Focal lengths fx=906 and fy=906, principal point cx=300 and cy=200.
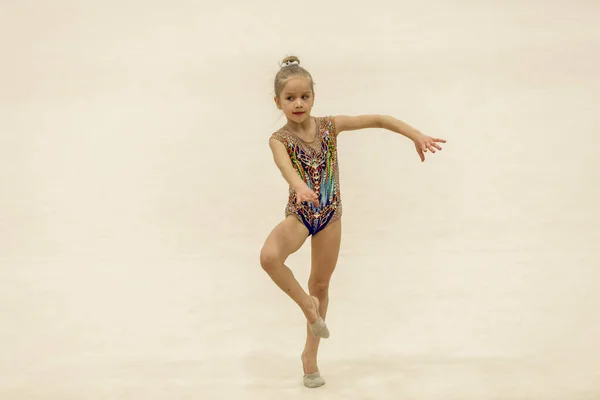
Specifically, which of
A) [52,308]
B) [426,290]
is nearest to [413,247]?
[426,290]

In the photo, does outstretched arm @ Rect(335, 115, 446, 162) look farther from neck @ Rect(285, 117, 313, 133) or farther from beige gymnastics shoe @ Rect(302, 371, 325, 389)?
beige gymnastics shoe @ Rect(302, 371, 325, 389)

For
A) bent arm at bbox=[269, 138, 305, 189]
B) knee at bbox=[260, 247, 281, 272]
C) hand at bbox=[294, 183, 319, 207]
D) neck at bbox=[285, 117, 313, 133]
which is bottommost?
knee at bbox=[260, 247, 281, 272]

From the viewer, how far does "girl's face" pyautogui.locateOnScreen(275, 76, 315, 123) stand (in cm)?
376

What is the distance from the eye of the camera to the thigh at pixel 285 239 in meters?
3.66

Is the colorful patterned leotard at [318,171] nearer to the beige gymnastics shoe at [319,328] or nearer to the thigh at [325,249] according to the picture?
the thigh at [325,249]

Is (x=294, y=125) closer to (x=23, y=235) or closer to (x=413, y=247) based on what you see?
(x=413, y=247)

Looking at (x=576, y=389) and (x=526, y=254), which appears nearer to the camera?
(x=576, y=389)

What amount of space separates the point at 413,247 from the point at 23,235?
101 inches

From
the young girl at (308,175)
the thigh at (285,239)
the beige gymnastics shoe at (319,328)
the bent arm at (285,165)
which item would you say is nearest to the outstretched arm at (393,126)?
the young girl at (308,175)

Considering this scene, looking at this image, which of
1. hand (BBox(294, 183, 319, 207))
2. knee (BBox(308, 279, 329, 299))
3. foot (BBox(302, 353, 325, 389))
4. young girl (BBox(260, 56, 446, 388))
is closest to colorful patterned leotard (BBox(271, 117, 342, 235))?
young girl (BBox(260, 56, 446, 388))

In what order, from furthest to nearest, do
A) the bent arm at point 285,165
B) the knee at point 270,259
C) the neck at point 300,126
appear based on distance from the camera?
the neck at point 300,126, the knee at point 270,259, the bent arm at point 285,165

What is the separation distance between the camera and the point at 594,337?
14.8ft

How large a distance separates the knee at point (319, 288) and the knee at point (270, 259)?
1.37ft

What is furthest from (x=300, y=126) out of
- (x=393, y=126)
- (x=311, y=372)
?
(x=311, y=372)
